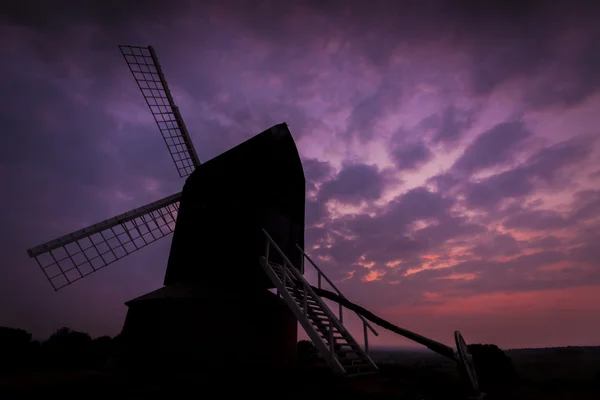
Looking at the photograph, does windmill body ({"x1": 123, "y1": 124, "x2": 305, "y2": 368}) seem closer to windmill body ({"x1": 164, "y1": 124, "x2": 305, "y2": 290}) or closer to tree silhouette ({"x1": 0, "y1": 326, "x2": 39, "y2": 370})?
windmill body ({"x1": 164, "y1": 124, "x2": 305, "y2": 290})

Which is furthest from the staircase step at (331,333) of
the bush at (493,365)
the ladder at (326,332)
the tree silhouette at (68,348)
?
the tree silhouette at (68,348)

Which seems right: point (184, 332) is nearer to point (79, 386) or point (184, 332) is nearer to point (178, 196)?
point (79, 386)

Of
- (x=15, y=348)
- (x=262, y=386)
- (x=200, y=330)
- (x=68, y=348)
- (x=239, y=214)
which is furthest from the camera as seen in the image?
(x=68, y=348)

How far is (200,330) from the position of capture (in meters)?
9.80

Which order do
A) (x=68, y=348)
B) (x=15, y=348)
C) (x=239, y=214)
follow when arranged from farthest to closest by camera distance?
(x=68, y=348) → (x=239, y=214) → (x=15, y=348)

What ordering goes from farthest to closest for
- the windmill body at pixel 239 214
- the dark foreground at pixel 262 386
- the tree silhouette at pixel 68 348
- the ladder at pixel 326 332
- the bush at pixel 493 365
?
the windmill body at pixel 239 214 < the bush at pixel 493 365 < the tree silhouette at pixel 68 348 < the ladder at pixel 326 332 < the dark foreground at pixel 262 386

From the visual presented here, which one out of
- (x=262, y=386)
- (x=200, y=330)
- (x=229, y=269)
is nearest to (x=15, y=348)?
(x=200, y=330)

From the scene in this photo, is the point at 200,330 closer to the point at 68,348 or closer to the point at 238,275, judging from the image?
the point at 238,275

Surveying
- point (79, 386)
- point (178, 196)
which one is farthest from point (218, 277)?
point (178, 196)

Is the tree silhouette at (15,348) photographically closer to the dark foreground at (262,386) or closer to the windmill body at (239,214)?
the dark foreground at (262,386)

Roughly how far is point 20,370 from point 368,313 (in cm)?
1011

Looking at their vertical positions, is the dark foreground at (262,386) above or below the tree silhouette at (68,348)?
below

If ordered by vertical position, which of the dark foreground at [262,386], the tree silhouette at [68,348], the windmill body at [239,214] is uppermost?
the windmill body at [239,214]

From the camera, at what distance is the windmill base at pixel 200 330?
9.64 meters
